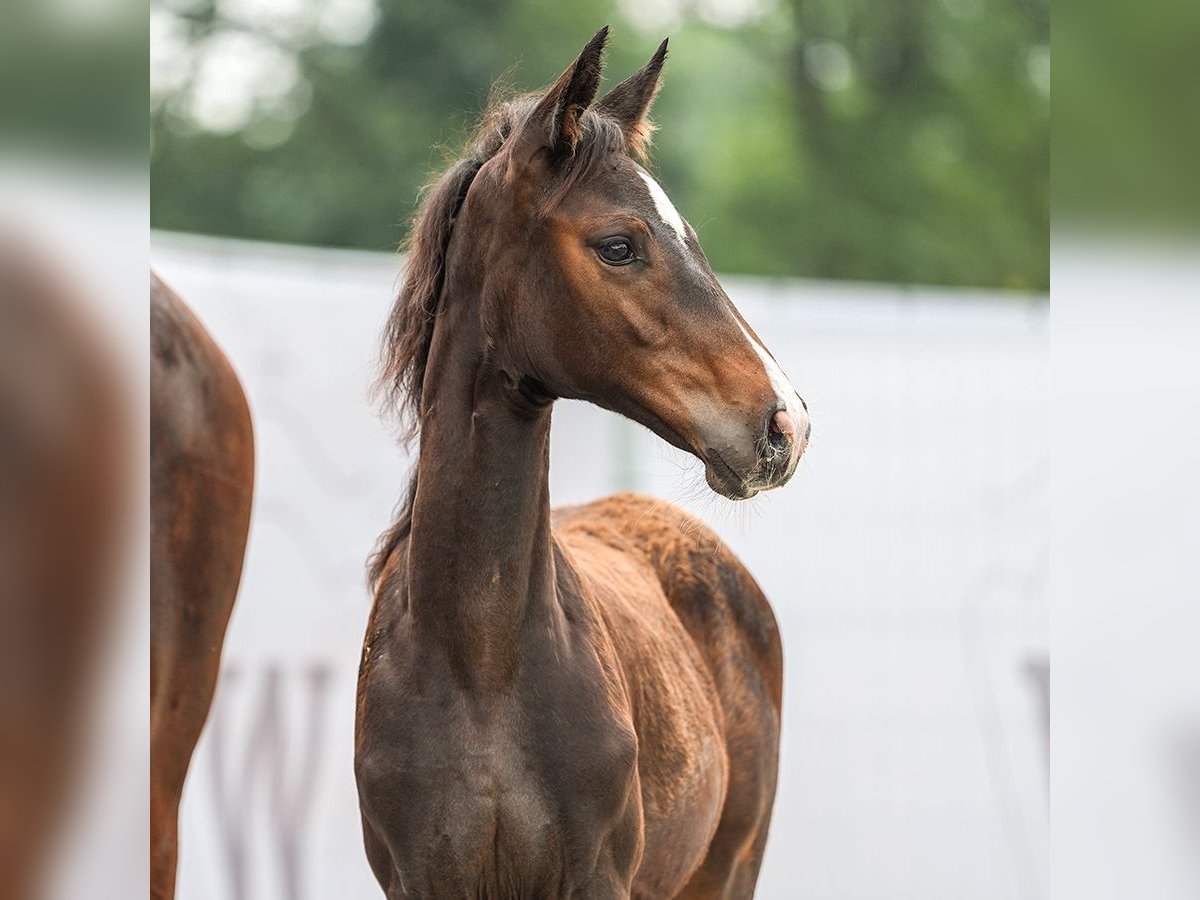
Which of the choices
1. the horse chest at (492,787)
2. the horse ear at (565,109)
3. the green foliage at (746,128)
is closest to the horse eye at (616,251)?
the horse ear at (565,109)

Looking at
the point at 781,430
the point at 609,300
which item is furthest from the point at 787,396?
the point at 609,300

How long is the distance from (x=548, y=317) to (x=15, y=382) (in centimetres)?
122

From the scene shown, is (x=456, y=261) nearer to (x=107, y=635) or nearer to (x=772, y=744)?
(x=107, y=635)

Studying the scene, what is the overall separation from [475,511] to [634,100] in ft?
2.29

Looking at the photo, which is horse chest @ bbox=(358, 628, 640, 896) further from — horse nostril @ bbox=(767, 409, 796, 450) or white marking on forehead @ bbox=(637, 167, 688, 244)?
white marking on forehead @ bbox=(637, 167, 688, 244)

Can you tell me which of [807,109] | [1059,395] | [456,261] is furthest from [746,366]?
[807,109]

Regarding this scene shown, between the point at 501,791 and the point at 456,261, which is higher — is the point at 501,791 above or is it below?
below

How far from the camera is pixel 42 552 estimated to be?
765 mm

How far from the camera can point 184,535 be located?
2.57 meters

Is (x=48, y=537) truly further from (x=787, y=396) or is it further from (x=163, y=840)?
(x=163, y=840)

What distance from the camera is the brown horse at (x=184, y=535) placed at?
2.49 metres

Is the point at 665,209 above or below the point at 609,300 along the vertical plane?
above

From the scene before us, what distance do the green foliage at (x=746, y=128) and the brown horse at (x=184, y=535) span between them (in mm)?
7473

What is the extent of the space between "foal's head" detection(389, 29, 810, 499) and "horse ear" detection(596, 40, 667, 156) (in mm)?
74
